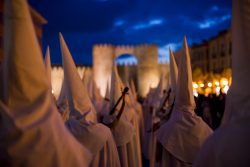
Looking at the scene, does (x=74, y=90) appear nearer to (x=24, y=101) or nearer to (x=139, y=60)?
(x=24, y=101)

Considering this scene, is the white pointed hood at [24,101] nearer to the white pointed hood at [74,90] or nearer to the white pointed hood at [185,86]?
the white pointed hood at [74,90]

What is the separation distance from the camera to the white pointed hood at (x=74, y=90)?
3562 millimetres

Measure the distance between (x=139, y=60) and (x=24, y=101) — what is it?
48.3 metres

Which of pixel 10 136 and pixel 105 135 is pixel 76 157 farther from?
pixel 105 135

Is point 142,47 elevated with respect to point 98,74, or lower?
elevated

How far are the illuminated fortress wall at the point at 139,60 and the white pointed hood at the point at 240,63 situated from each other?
153 feet

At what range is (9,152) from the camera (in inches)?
79.0

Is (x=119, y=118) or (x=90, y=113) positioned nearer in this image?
(x=90, y=113)

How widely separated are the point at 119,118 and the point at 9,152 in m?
3.84

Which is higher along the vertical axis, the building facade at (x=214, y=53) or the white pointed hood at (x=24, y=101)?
the building facade at (x=214, y=53)

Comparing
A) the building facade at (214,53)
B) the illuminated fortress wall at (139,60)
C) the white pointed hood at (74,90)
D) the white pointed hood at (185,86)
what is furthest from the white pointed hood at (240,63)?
the illuminated fortress wall at (139,60)

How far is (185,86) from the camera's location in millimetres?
4273

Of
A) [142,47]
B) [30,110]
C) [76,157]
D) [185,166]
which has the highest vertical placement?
[142,47]

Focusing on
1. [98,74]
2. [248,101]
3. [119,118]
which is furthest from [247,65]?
[98,74]
